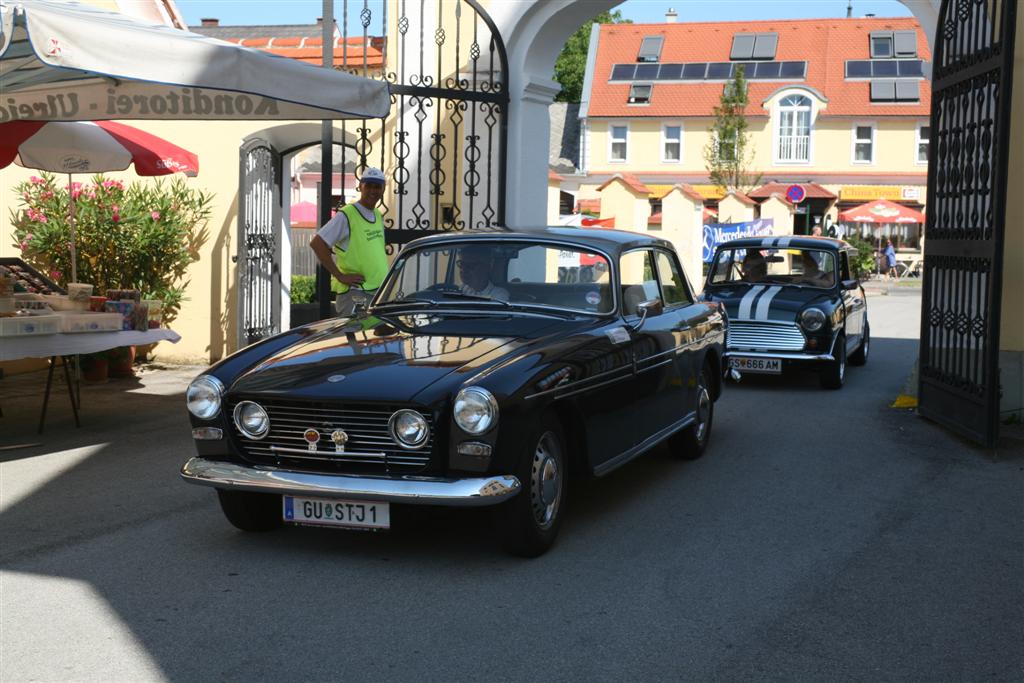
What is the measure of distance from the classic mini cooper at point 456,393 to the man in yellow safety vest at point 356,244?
180 cm

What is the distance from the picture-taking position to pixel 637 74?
2090 inches

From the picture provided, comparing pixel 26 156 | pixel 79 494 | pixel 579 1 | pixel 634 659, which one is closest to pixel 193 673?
pixel 634 659

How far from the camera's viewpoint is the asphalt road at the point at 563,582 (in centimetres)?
439

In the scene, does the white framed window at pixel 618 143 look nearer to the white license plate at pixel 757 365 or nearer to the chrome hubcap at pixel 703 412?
the white license plate at pixel 757 365

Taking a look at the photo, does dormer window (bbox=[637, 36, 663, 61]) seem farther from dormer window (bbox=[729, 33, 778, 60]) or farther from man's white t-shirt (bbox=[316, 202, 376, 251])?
man's white t-shirt (bbox=[316, 202, 376, 251])

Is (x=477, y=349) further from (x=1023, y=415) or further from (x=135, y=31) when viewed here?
(x=1023, y=415)

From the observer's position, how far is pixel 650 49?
5381 centimetres

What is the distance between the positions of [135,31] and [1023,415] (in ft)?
24.6

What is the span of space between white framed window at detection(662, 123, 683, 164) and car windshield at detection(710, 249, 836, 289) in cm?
3912

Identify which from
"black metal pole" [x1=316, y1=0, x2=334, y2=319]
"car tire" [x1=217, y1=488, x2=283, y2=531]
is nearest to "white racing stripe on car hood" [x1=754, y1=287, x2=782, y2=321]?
"black metal pole" [x1=316, y1=0, x2=334, y2=319]

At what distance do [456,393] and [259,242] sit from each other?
8.61 m

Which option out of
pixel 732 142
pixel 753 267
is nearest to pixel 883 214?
pixel 732 142

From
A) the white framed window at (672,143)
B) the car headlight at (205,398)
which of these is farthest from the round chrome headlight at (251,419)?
the white framed window at (672,143)

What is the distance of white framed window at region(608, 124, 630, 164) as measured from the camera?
52344mm
